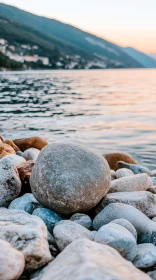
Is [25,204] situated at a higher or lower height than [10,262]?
lower

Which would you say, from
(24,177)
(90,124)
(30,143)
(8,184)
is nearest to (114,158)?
(30,143)

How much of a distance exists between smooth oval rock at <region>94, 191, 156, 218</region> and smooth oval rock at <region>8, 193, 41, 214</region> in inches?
34.3

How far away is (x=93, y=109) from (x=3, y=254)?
23.8 meters

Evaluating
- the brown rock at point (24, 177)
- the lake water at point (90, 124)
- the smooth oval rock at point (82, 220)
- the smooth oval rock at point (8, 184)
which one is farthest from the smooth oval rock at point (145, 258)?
the lake water at point (90, 124)

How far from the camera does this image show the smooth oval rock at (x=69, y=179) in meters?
5.57

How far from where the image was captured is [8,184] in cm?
622

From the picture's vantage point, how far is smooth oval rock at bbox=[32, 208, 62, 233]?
214 inches

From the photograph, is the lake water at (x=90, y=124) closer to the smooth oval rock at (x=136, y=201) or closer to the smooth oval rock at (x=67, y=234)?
the smooth oval rock at (x=136, y=201)

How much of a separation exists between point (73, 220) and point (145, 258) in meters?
1.30

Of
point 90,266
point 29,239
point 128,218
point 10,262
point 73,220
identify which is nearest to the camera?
point 90,266

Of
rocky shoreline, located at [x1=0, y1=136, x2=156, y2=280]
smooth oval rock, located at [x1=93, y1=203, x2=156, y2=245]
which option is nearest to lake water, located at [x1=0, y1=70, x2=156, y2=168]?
rocky shoreline, located at [x1=0, y1=136, x2=156, y2=280]

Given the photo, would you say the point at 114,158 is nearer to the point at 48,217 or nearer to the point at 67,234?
the point at 48,217

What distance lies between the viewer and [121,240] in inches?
173

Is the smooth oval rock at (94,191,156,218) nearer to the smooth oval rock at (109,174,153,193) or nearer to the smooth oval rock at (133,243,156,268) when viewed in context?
the smooth oval rock at (109,174,153,193)
